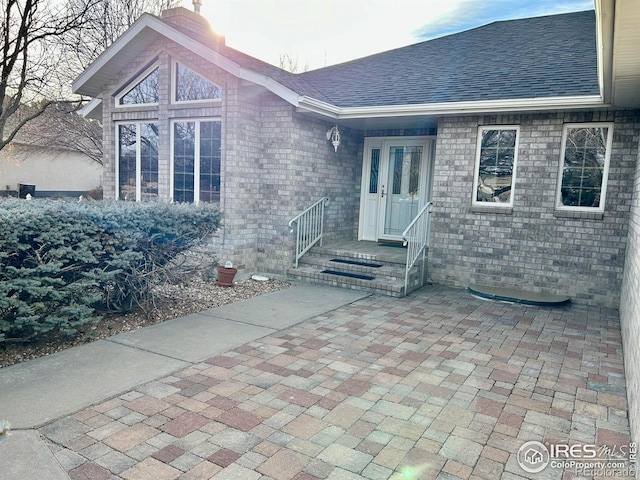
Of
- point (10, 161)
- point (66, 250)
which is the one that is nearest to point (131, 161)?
point (66, 250)

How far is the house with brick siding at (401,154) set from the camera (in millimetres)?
6984

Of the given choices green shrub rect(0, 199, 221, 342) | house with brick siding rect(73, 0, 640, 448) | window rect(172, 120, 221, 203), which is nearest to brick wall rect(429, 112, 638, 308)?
house with brick siding rect(73, 0, 640, 448)

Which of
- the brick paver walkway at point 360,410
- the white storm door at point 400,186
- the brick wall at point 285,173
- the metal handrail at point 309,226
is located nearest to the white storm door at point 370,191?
the white storm door at point 400,186

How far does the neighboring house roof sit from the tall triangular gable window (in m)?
0.45

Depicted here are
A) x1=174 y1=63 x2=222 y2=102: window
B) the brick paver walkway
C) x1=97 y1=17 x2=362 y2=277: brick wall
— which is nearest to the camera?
the brick paver walkway

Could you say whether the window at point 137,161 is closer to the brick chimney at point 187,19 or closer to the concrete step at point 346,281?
the brick chimney at point 187,19

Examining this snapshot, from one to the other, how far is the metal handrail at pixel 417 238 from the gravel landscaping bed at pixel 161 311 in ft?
6.89

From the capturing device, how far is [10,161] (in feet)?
72.3

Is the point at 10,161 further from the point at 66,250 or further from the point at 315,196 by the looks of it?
the point at 66,250

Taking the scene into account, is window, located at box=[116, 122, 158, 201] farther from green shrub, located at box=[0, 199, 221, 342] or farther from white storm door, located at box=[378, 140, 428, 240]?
white storm door, located at box=[378, 140, 428, 240]

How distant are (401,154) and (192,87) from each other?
4.35 m

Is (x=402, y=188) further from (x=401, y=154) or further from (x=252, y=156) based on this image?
(x=252, y=156)

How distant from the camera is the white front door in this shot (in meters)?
9.29

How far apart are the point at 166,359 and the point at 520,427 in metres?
3.05
